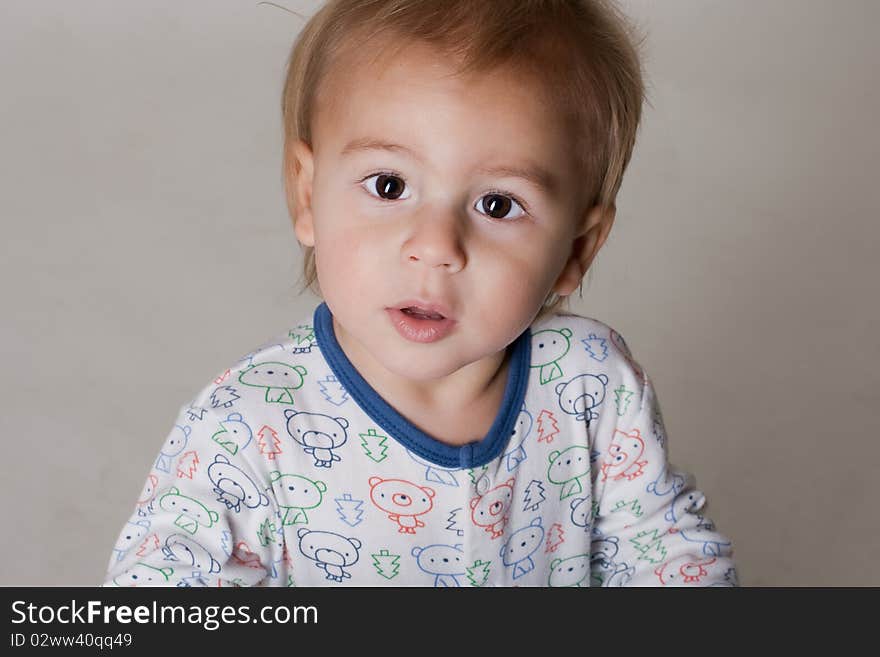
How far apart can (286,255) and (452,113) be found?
1256 millimetres

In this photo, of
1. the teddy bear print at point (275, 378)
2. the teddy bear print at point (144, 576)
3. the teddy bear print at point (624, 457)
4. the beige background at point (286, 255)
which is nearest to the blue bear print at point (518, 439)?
the teddy bear print at point (624, 457)

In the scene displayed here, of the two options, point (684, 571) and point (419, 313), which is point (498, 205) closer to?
point (419, 313)

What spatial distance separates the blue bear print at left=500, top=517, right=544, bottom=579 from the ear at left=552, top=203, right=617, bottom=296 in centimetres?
23

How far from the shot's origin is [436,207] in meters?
1.26

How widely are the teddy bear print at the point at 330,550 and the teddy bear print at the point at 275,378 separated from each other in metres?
0.12

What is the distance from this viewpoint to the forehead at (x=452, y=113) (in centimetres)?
124

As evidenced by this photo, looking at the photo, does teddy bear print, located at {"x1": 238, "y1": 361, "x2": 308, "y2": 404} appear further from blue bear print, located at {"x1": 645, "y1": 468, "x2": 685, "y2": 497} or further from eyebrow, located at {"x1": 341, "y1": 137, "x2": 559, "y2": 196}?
blue bear print, located at {"x1": 645, "y1": 468, "x2": 685, "y2": 497}

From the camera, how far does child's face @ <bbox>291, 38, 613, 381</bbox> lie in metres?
1.25

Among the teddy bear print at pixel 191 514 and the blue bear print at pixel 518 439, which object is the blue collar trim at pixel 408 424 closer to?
the blue bear print at pixel 518 439

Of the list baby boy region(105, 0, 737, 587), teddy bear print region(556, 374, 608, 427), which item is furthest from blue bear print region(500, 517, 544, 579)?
teddy bear print region(556, 374, 608, 427)

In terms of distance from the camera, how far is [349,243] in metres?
1.30
